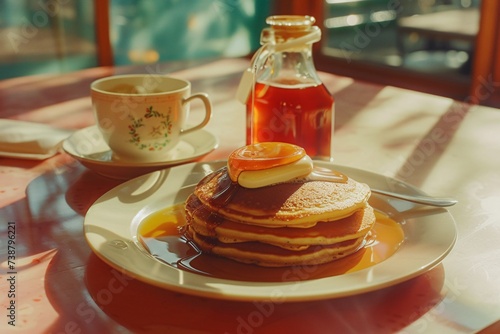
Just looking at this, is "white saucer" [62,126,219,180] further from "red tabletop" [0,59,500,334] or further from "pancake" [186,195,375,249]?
"pancake" [186,195,375,249]

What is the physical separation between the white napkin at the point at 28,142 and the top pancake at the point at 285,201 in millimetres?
471

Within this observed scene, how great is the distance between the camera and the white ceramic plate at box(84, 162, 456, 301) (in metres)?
0.63

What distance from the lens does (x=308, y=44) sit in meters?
1.04

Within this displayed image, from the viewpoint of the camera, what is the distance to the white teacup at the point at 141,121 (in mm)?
1045

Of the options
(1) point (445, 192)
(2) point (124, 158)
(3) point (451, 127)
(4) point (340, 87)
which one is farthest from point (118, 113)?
(4) point (340, 87)

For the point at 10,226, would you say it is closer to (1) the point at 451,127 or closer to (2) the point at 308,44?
(2) the point at 308,44

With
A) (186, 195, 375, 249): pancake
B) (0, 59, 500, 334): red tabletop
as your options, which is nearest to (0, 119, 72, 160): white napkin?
(0, 59, 500, 334): red tabletop

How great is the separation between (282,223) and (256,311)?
0.32ft

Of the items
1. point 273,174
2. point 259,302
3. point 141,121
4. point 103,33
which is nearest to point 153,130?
point 141,121

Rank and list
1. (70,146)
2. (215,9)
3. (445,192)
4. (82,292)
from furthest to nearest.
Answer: (215,9) → (70,146) → (445,192) → (82,292)

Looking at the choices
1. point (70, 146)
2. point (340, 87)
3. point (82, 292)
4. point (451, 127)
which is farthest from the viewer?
A: point (340, 87)

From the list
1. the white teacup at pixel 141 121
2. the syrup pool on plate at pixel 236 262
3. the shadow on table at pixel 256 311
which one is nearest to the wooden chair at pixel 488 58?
the white teacup at pixel 141 121

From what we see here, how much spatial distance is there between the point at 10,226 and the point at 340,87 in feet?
3.38

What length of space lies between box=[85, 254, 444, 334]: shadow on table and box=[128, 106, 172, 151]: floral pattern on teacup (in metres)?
0.39
